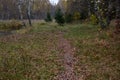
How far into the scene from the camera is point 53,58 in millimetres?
13633

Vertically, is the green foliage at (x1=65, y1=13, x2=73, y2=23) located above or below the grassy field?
below

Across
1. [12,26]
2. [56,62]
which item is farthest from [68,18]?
[56,62]

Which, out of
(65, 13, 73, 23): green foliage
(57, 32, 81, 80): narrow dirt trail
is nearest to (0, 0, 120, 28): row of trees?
(65, 13, 73, 23): green foliage

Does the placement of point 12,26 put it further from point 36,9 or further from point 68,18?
point 36,9

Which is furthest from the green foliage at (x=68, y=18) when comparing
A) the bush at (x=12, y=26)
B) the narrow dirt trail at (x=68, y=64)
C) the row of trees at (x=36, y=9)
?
the narrow dirt trail at (x=68, y=64)

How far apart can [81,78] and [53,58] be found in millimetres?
3783

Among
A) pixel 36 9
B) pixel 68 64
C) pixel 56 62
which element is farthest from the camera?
pixel 36 9

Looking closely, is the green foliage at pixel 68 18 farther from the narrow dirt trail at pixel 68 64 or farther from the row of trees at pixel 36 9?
the narrow dirt trail at pixel 68 64

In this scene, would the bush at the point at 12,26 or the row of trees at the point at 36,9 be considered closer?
the bush at the point at 12,26

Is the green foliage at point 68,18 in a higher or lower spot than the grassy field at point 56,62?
lower

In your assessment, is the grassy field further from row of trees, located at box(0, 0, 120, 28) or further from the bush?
the bush

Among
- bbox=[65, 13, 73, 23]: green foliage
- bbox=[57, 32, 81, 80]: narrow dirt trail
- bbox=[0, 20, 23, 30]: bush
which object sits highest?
bbox=[57, 32, 81, 80]: narrow dirt trail

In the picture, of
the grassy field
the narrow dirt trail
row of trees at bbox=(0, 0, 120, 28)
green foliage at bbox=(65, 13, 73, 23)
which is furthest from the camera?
green foliage at bbox=(65, 13, 73, 23)

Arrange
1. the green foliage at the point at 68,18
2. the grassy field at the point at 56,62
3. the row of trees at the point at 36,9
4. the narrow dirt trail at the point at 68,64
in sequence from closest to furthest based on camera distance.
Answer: the narrow dirt trail at the point at 68,64
the grassy field at the point at 56,62
the row of trees at the point at 36,9
the green foliage at the point at 68,18
